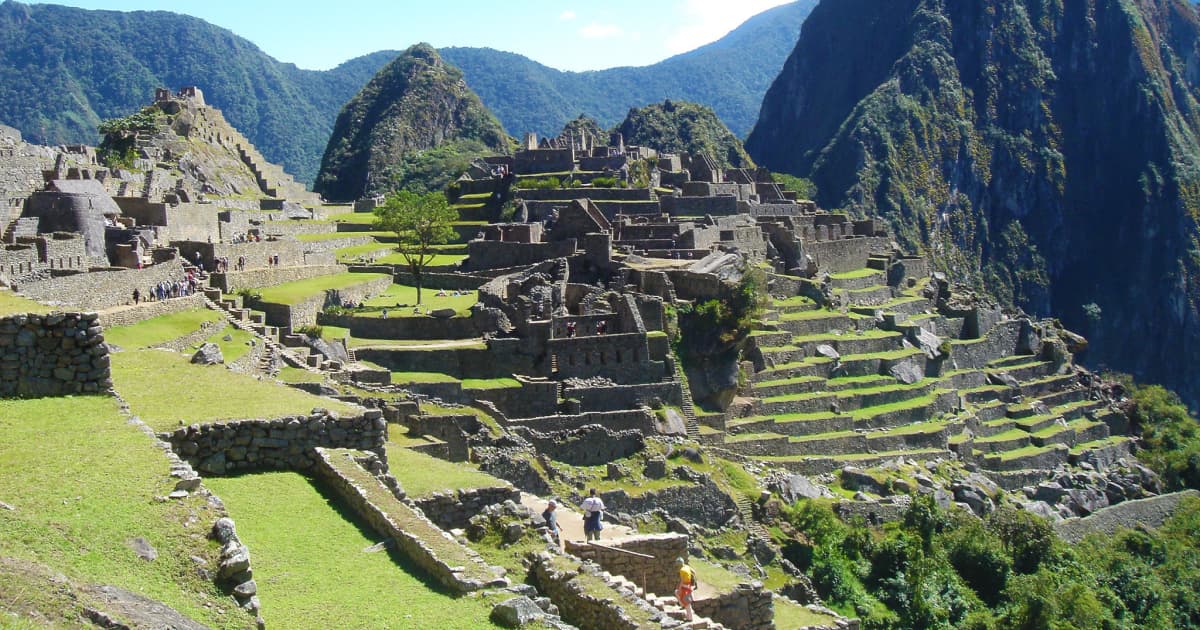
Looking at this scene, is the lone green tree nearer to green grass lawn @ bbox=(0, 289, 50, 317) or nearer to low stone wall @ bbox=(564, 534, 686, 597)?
low stone wall @ bbox=(564, 534, 686, 597)

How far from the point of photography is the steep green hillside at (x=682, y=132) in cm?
11075

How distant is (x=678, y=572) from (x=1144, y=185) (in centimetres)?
19412

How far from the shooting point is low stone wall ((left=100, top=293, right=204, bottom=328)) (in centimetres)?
2422

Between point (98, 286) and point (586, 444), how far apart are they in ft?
40.8

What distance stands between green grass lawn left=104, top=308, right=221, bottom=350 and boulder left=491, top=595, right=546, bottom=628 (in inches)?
567

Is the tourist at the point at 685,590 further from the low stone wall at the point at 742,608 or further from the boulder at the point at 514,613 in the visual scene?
the boulder at the point at 514,613

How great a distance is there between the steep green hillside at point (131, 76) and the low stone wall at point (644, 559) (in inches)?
4452

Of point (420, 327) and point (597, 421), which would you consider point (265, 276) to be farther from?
point (597, 421)

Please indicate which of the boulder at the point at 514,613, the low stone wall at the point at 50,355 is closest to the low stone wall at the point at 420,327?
the low stone wall at the point at 50,355

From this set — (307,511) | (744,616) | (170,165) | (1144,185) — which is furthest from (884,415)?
(1144,185)

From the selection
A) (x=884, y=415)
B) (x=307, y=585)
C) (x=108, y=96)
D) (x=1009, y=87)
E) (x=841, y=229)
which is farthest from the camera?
(x=1009, y=87)

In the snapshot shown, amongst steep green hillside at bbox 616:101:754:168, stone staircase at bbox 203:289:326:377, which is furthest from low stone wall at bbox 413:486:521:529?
steep green hillside at bbox 616:101:754:168

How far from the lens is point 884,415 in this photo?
40906 millimetres

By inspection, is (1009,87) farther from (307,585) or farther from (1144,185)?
(307,585)
